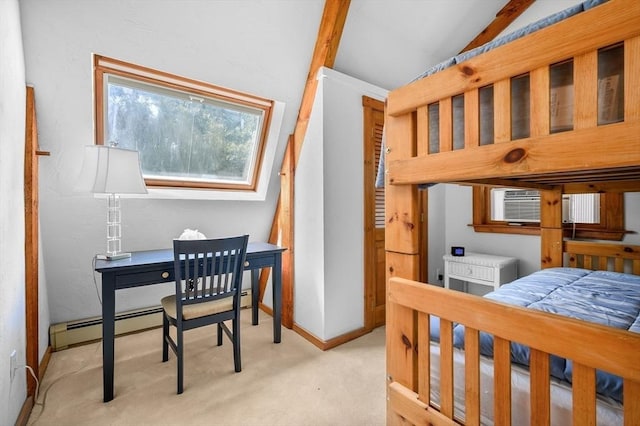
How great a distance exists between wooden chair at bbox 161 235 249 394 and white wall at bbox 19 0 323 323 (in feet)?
2.36

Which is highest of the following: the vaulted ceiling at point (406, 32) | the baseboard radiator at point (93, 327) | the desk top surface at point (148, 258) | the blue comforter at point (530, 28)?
the vaulted ceiling at point (406, 32)

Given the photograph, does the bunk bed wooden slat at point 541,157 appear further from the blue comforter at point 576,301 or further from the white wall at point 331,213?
the white wall at point 331,213

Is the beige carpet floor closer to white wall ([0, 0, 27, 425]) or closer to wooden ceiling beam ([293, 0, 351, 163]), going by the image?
white wall ([0, 0, 27, 425])

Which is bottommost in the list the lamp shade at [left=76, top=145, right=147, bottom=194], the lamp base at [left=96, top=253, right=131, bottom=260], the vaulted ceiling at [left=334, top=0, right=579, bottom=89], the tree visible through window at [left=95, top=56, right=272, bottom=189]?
the lamp base at [left=96, top=253, right=131, bottom=260]

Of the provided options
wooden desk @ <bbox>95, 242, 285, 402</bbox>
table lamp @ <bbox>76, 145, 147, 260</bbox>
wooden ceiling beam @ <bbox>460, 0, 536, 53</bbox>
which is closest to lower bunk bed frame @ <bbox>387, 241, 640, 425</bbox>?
wooden desk @ <bbox>95, 242, 285, 402</bbox>

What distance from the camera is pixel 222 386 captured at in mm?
1827

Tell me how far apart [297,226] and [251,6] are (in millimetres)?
1655

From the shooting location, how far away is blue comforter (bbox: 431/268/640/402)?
97 cm

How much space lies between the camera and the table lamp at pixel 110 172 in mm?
1823

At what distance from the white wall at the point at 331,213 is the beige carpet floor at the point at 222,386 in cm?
26

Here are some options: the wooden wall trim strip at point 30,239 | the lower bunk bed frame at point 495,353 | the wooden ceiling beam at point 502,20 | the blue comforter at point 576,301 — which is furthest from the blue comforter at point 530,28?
the wooden ceiling beam at point 502,20

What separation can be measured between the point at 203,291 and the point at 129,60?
1565mm

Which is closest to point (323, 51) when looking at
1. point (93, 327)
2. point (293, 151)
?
point (293, 151)

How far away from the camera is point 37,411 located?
1.59 m
